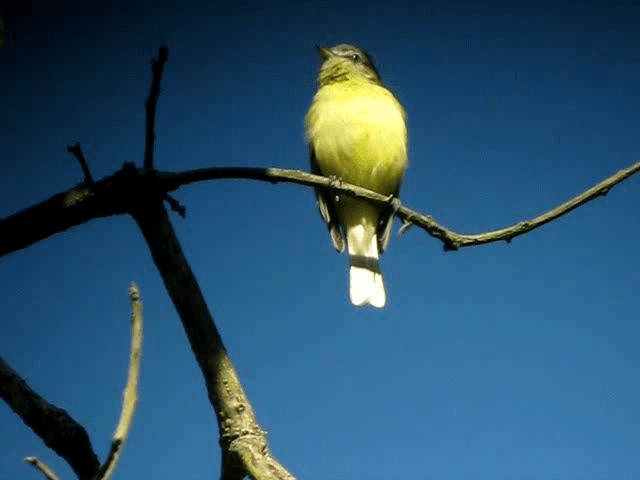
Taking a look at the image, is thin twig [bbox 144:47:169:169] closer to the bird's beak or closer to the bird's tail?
the bird's tail

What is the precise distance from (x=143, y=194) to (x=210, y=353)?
1.28ft

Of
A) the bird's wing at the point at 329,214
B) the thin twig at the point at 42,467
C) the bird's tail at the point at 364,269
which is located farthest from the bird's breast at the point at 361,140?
the thin twig at the point at 42,467

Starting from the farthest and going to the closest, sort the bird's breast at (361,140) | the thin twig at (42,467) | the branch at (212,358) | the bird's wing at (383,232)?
the bird's wing at (383,232)
the bird's breast at (361,140)
the branch at (212,358)
the thin twig at (42,467)

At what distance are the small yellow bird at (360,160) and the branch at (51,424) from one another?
2.54m

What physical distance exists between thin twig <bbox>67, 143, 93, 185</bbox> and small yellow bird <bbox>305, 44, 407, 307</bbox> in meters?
2.21

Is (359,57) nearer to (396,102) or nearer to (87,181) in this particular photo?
(396,102)

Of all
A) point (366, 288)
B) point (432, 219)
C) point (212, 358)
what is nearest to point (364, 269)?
point (366, 288)

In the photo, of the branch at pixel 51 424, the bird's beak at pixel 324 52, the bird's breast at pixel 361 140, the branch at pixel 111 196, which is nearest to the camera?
the branch at pixel 51 424

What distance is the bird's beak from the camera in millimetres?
4629

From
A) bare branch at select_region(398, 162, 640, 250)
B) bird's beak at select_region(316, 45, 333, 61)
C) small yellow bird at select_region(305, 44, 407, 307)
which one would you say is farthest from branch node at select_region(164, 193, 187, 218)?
bird's beak at select_region(316, 45, 333, 61)

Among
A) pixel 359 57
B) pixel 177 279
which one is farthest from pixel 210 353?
pixel 359 57

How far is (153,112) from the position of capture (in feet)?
5.01

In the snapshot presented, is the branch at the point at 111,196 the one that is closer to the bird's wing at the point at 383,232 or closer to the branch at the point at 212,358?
the branch at the point at 212,358

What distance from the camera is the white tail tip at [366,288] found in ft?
12.6
